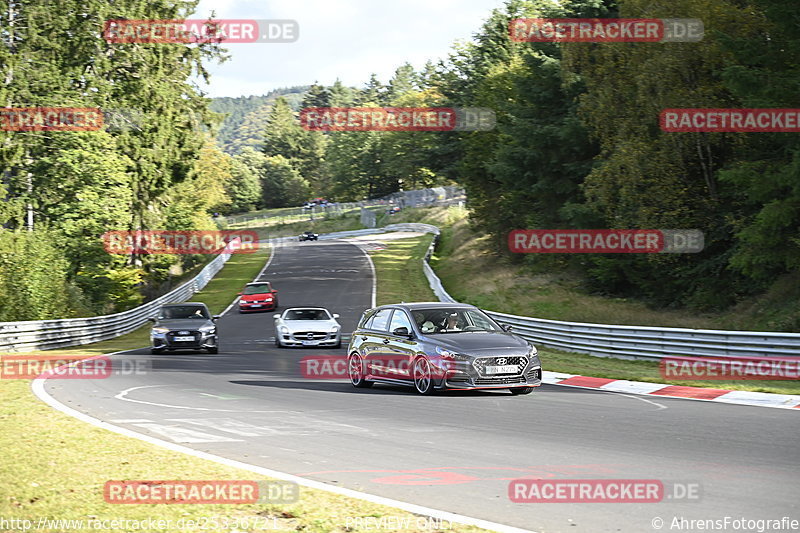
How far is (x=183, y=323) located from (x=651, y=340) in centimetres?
1328

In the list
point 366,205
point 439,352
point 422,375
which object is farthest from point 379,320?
point 366,205

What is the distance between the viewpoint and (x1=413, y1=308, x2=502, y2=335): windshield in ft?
48.9

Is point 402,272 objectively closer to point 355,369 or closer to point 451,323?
point 355,369

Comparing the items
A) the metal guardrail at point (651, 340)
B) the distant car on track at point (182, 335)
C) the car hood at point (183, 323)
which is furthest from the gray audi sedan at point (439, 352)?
the car hood at point (183, 323)

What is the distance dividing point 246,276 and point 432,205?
167 ft

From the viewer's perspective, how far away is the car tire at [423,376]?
14.3 m

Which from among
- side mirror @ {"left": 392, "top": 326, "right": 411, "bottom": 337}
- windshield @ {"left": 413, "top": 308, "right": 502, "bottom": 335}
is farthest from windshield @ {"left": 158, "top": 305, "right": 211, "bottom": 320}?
windshield @ {"left": 413, "top": 308, "right": 502, "bottom": 335}

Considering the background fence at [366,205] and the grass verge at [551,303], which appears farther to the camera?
the background fence at [366,205]

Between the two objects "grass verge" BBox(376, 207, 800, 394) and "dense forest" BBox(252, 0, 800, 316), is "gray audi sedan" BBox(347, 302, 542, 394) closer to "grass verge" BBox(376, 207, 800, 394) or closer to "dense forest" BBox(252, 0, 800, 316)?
"grass verge" BBox(376, 207, 800, 394)

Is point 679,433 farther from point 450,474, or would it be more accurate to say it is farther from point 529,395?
point 529,395

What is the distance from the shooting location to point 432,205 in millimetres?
112312

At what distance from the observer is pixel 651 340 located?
21.3 m

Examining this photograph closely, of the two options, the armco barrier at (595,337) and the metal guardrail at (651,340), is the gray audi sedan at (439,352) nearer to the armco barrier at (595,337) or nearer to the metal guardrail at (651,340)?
the metal guardrail at (651,340)

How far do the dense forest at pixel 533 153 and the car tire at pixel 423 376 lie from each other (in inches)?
584
